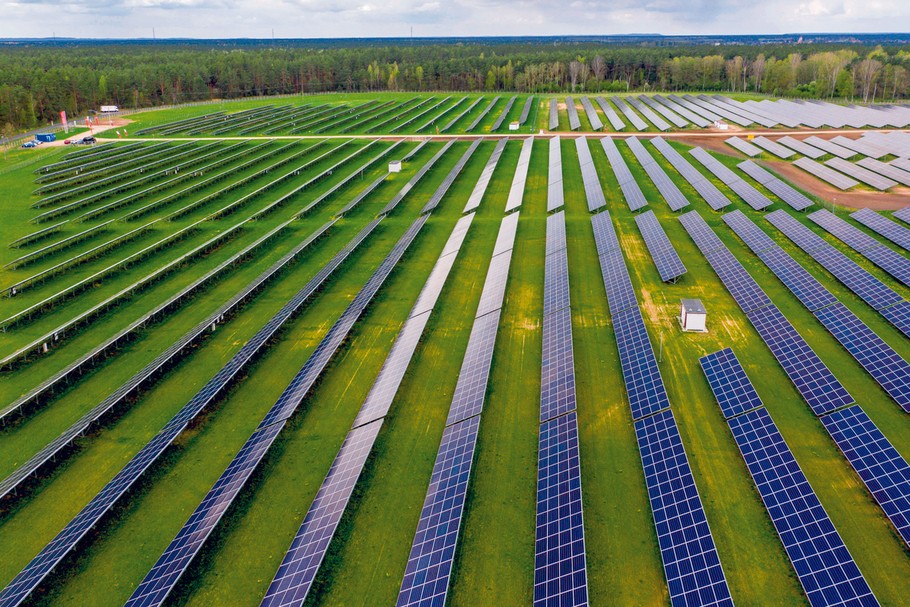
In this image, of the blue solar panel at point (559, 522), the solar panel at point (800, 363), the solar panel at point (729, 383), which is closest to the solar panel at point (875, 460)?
the solar panel at point (800, 363)

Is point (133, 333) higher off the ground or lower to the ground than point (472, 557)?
higher

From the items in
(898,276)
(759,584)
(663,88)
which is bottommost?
(759,584)

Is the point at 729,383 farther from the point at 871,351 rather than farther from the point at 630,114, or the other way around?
the point at 630,114

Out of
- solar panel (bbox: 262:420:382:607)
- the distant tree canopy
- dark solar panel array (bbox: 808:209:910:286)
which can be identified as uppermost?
the distant tree canopy

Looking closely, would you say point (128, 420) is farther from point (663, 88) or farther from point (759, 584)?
point (663, 88)

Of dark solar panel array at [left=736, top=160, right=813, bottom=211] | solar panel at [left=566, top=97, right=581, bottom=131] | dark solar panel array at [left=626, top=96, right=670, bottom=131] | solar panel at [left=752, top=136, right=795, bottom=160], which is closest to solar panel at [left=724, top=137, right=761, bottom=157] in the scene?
solar panel at [left=752, top=136, right=795, bottom=160]

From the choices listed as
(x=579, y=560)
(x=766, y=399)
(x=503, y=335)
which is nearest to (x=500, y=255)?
(x=503, y=335)

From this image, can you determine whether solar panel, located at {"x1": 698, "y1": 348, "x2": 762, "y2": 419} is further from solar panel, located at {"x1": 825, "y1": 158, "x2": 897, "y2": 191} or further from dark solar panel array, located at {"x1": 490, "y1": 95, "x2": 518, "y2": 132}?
dark solar panel array, located at {"x1": 490, "y1": 95, "x2": 518, "y2": 132}
